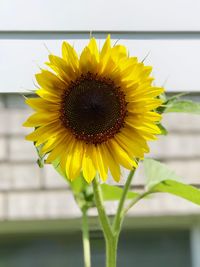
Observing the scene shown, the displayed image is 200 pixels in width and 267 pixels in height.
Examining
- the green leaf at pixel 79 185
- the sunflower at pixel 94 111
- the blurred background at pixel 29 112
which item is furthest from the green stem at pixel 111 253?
the blurred background at pixel 29 112

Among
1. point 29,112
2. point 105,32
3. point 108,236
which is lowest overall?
point 29,112

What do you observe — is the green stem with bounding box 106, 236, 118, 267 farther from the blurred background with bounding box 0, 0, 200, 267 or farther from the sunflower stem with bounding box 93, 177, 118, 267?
the blurred background with bounding box 0, 0, 200, 267

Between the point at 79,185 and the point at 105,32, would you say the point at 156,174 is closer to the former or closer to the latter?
the point at 79,185

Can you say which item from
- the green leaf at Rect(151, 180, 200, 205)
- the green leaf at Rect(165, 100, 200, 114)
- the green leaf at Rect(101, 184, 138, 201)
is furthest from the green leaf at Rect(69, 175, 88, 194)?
the green leaf at Rect(165, 100, 200, 114)

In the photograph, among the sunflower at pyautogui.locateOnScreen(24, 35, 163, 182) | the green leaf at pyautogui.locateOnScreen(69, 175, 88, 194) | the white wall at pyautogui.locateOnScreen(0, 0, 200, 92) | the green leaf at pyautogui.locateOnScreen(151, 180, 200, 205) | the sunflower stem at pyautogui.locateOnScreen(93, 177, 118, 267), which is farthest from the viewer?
the white wall at pyautogui.locateOnScreen(0, 0, 200, 92)

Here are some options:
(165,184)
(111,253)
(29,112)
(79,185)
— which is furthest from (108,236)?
(29,112)

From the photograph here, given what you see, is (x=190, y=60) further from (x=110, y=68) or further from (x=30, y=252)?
(x=110, y=68)

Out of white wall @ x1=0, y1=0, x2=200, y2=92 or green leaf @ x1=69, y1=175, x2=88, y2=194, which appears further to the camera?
white wall @ x1=0, y1=0, x2=200, y2=92

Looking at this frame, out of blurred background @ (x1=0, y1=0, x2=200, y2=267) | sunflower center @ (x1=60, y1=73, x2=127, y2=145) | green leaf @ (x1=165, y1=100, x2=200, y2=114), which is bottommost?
blurred background @ (x1=0, y1=0, x2=200, y2=267)
